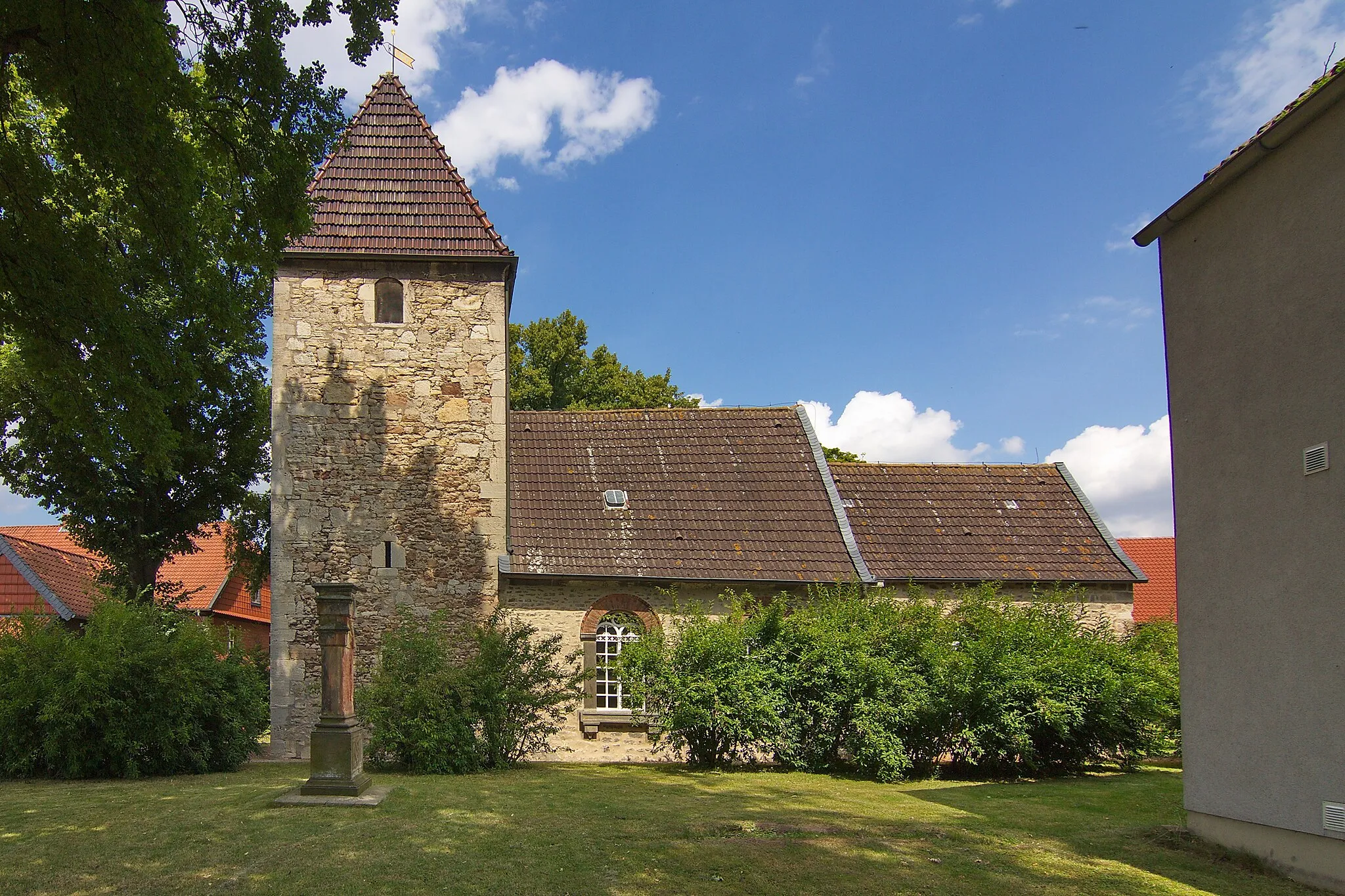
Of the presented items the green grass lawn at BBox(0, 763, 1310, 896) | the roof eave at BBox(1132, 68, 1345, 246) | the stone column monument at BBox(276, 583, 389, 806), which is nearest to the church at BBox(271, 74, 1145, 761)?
the green grass lawn at BBox(0, 763, 1310, 896)

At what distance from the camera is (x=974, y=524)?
17781 millimetres

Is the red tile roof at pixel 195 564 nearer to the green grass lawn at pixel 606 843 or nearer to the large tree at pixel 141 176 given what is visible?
the green grass lawn at pixel 606 843

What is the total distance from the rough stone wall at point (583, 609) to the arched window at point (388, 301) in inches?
199

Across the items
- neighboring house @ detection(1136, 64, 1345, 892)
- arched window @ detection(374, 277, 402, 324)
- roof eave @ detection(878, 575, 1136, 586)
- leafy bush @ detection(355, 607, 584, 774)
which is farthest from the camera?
roof eave @ detection(878, 575, 1136, 586)

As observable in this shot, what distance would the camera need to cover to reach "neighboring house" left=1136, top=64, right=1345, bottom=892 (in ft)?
22.1

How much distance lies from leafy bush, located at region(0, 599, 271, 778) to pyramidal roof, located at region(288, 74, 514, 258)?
22.2ft

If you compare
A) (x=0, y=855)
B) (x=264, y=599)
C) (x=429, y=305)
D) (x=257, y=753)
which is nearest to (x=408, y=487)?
(x=429, y=305)

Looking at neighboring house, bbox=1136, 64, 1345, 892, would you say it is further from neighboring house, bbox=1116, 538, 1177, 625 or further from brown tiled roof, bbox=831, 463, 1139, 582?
neighboring house, bbox=1116, 538, 1177, 625

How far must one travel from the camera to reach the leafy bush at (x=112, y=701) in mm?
12227

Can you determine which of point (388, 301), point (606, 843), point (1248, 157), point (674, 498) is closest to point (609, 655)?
point (674, 498)

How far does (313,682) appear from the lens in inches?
586

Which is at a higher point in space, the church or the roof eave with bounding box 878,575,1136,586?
the church

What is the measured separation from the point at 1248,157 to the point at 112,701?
14.3 meters

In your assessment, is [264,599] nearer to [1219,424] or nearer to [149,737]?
[149,737]
